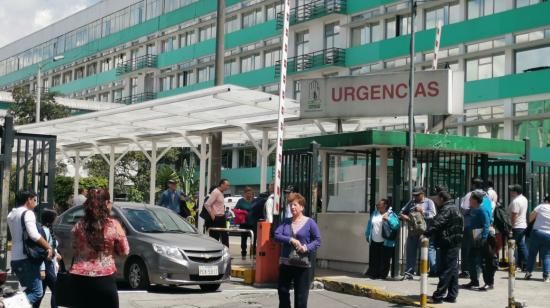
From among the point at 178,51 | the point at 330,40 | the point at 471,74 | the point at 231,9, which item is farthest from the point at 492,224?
the point at 178,51

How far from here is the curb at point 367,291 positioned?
13.0 metres

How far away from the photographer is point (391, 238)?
15.2 meters

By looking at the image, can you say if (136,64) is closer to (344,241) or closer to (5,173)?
(344,241)

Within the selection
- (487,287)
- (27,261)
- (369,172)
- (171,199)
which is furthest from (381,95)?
(27,261)

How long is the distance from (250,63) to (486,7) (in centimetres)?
2064

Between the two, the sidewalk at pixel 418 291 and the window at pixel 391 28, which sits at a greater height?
the window at pixel 391 28

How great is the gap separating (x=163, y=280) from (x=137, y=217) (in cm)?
162

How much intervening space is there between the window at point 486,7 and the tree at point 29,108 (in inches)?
1057

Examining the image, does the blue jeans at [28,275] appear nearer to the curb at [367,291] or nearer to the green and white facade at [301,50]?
the curb at [367,291]

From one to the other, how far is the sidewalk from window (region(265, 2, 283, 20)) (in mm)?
40260

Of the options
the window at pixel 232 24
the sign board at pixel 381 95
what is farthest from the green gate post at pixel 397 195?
the window at pixel 232 24

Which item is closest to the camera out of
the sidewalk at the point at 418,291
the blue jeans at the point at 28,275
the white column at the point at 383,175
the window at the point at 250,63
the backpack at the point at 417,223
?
the blue jeans at the point at 28,275

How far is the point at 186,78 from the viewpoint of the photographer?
208ft

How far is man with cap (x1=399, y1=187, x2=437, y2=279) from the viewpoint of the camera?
588 inches
